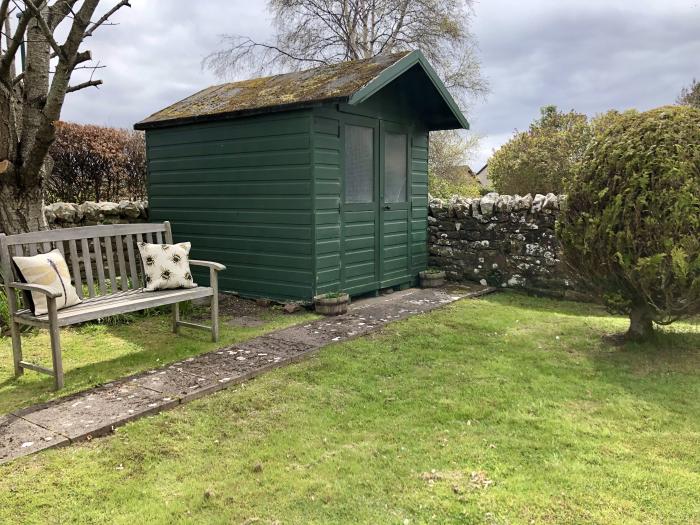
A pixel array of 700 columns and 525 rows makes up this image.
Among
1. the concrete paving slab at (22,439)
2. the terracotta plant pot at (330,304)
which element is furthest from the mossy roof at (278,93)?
the concrete paving slab at (22,439)

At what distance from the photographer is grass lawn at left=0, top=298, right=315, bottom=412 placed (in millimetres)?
4195

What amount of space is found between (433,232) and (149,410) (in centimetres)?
593

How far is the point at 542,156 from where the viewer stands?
15797 mm

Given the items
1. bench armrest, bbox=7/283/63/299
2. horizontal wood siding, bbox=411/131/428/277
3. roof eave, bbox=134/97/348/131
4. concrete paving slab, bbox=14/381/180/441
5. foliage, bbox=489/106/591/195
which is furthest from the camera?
foliage, bbox=489/106/591/195

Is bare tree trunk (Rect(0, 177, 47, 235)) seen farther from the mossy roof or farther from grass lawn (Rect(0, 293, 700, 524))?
grass lawn (Rect(0, 293, 700, 524))

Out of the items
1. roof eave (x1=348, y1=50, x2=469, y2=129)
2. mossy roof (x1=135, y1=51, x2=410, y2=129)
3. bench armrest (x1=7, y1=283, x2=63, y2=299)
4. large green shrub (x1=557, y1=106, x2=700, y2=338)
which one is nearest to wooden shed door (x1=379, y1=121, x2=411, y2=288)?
roof eave (x1=348, y1=50, x2=469, y2=129)

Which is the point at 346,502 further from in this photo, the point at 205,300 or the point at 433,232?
the point at 433,232

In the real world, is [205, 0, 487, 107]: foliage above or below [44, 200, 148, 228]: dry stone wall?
above

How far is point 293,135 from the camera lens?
648 centimetres

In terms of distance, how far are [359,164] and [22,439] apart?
4.96 metres

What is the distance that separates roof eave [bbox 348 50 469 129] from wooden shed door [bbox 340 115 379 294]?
59 centimetres

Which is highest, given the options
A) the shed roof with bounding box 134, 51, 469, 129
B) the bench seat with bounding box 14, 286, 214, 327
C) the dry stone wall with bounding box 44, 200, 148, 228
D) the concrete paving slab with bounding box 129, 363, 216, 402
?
the shed roof with bounding box 134, 51, 469, 129

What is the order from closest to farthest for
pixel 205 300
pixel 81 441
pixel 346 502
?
pixel 346 502
pixel 81 441
pixel 205 300

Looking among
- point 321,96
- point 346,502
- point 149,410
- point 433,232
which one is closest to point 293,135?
point 321,96
